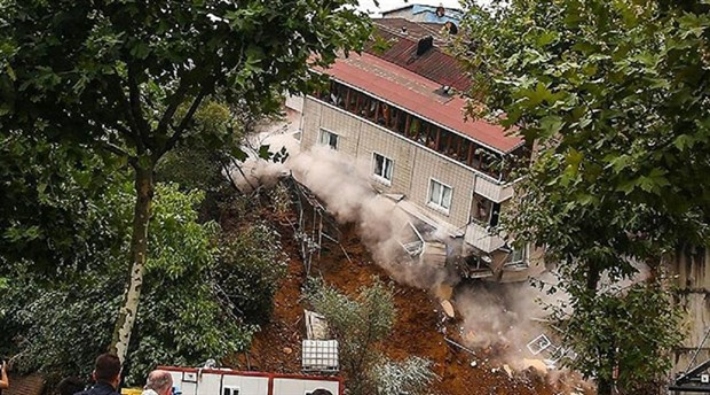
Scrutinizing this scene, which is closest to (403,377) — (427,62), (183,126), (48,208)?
(48,208)

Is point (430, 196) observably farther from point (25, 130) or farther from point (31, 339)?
point (25, 130)

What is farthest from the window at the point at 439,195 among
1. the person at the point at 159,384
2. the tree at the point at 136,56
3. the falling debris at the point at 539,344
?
the person at the point at 159,384

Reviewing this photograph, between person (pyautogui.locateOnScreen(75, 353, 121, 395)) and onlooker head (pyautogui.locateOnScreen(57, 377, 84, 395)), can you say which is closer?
person (pyautogui.locateOnScreen(75, 353, 121, 395))

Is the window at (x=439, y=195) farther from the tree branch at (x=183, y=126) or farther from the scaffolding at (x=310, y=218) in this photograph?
the tree branch at (x=183, y=126)

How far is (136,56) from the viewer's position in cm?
725

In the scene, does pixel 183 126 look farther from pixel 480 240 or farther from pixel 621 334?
pixel 480 240

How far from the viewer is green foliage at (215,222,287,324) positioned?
18547mm

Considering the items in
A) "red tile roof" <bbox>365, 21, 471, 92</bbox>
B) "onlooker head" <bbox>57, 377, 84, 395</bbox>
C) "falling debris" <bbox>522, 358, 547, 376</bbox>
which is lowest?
"onlooker head" <bbox>57, 377, 84, 395</bbox>

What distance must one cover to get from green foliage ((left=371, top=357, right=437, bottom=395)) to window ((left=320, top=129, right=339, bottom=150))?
710 centimetres

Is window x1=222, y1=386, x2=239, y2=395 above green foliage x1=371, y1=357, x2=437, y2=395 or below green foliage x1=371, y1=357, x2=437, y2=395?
below

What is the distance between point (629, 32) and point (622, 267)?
471cm

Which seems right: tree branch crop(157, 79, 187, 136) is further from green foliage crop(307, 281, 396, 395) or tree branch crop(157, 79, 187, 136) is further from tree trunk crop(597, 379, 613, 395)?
green foliage crop(307, 281, 396, 395)

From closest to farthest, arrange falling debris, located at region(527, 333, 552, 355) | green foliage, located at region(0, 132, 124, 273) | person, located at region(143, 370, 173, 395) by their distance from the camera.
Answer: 1. person, located at region(143, 370, 173, 395)
2. green foliage, located at region(0, 132, 124, 273)
3. falling debris, located at region(527, 333, 552, 355)

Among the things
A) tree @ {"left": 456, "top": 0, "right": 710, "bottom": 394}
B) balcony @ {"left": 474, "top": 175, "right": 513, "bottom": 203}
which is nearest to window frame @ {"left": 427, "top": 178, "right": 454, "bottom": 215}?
balcony @ {"left": 474, "top": 175, "right": 513, "bottom": 203}
